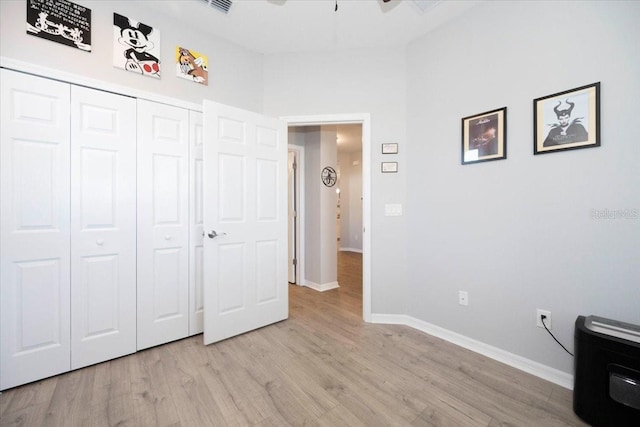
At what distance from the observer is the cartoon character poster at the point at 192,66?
228cm

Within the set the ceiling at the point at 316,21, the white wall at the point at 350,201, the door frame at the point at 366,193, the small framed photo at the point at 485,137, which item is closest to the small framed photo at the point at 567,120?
the small framed photo at the point at 485,137

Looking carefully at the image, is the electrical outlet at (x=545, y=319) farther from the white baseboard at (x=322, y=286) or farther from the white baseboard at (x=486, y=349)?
the white baseboard at (x=322, y=286)

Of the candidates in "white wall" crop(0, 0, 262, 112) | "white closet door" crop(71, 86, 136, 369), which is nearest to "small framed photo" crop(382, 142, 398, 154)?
"white wall" crop(0, 0, 262, 112)

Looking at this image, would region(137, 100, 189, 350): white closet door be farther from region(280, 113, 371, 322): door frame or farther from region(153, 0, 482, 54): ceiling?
region(280, 113, 371, 322): door frame

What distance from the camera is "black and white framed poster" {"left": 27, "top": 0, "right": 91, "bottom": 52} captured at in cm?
170

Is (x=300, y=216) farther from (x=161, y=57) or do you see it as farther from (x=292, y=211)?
(x=161, y=57)

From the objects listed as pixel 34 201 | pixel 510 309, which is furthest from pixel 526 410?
pixel 34 201

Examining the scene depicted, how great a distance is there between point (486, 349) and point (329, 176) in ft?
8.73

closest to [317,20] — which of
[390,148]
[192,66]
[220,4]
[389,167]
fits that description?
[220,4]

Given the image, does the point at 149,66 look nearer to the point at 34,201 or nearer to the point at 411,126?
the point at 34,201

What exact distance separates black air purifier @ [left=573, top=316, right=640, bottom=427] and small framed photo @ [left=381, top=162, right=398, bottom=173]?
1.71 metres

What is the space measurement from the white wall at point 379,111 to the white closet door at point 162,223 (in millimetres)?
1330

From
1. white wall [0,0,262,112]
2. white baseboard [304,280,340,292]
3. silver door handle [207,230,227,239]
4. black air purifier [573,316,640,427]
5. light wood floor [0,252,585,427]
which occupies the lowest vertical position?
light wood floor [0,252,585,427]

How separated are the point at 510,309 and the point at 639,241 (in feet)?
2.67
